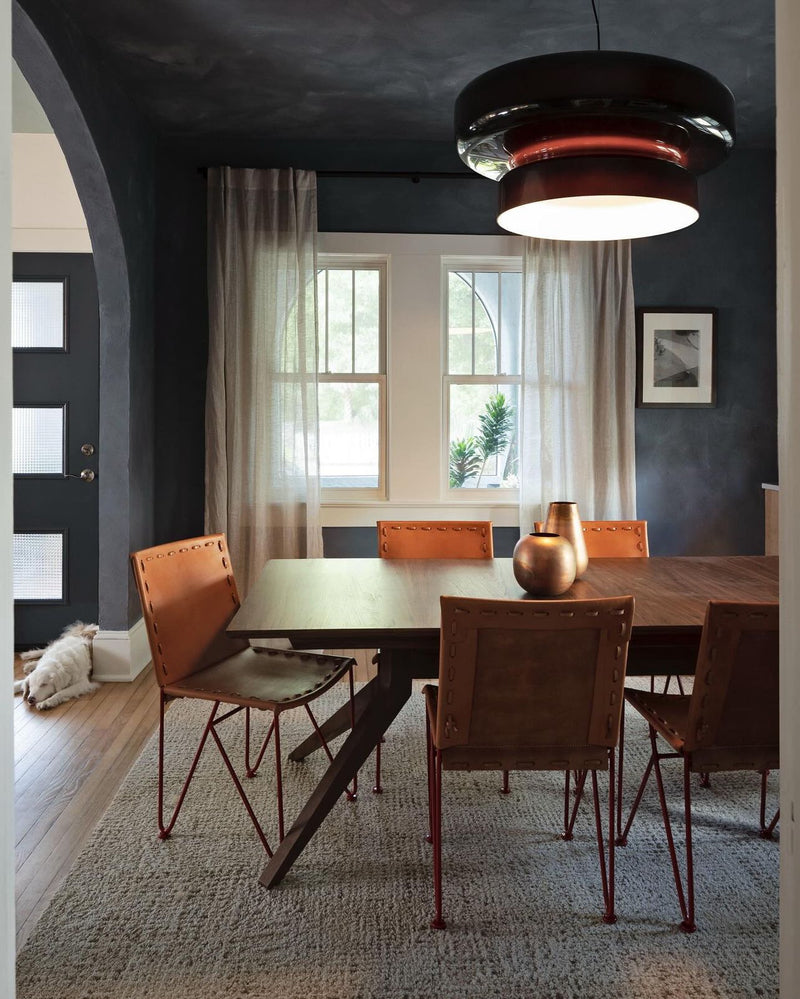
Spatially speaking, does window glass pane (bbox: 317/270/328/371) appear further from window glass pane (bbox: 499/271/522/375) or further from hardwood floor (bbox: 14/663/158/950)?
hardwood floor (bbox: 14/663/158/950)

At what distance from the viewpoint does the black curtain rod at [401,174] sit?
4684 millimetres

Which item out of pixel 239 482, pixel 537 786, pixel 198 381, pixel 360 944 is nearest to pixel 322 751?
pixel 537 786

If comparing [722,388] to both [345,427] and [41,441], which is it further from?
[41,441]

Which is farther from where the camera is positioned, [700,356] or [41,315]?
[700,356]

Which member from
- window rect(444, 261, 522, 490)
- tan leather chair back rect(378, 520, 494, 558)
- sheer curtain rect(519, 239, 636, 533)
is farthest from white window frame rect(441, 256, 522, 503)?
tan leather chair back rect(378, 520, 494, 558)

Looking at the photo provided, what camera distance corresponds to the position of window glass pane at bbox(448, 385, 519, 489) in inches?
198

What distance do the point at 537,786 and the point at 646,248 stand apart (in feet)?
10.9

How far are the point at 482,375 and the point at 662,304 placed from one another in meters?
1.14

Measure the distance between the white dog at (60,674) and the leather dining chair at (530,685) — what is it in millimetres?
2439

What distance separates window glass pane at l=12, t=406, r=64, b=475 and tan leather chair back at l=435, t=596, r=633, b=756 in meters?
3.48

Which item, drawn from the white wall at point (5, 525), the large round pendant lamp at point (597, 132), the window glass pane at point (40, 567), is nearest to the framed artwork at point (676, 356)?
the large round pendant lamp at point (597, 132)

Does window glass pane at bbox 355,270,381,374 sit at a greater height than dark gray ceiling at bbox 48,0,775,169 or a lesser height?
lesser

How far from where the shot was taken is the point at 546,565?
2.41 metres

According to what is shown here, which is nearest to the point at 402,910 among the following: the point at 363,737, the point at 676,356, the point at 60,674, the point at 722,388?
the point at 363,737
